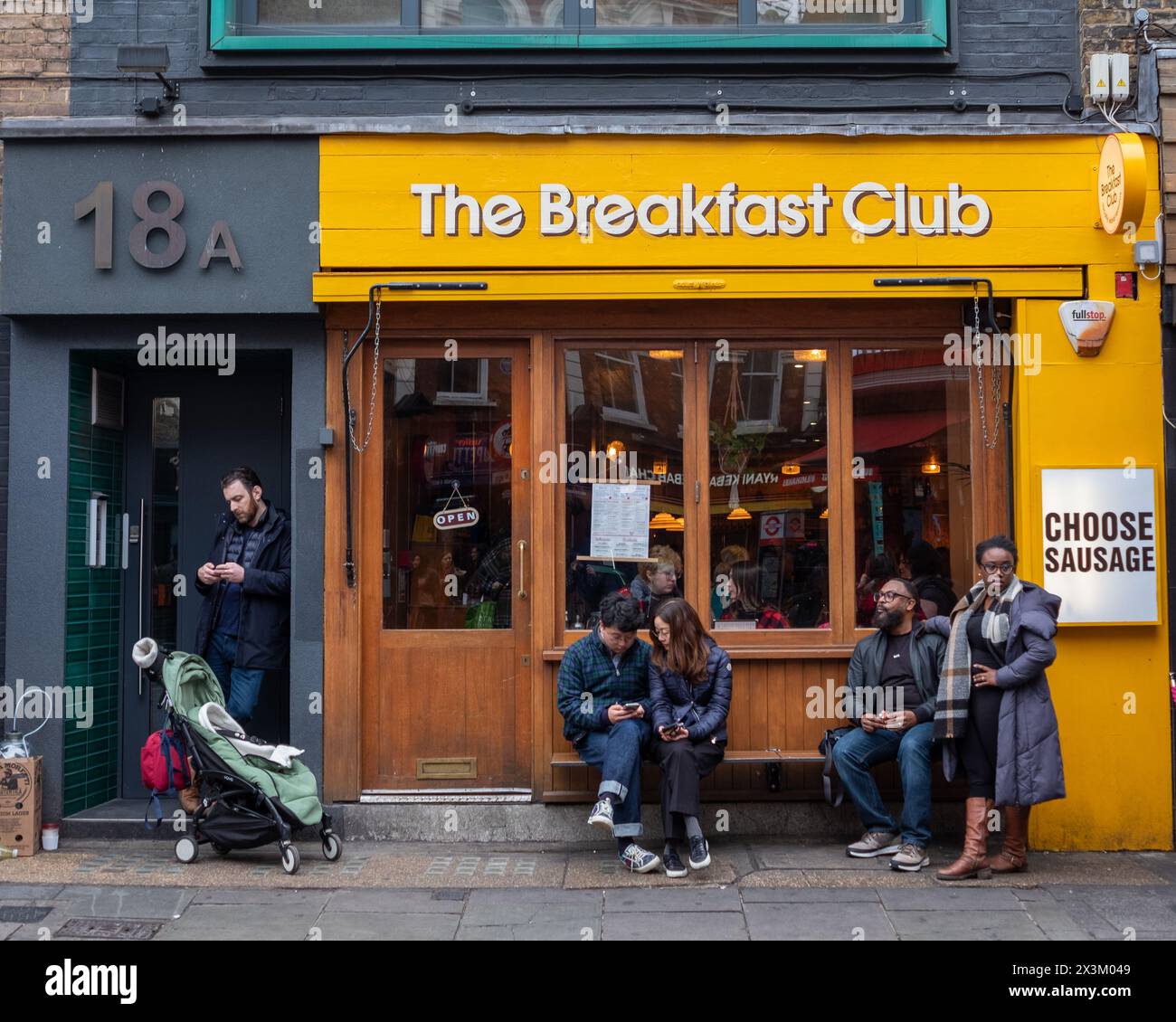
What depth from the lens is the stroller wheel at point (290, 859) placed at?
22.0 ft

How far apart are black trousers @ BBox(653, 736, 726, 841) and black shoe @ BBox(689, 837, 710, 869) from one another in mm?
102

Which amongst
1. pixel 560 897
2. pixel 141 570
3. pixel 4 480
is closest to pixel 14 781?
pixel 141 570

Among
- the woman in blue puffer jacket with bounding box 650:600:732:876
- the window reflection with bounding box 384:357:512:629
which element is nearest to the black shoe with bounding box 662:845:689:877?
the woman in blue puffer jacket with bounding box 650:600:732:876

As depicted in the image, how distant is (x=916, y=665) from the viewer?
273 inches

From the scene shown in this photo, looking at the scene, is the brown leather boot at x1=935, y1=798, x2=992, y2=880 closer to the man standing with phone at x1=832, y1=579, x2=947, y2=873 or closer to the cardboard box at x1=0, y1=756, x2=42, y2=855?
the man standing with phone at x1=832, y1=579, x2=947, y2=873

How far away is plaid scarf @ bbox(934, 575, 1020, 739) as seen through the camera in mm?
6566

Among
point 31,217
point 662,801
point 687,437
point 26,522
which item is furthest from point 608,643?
point 31,217

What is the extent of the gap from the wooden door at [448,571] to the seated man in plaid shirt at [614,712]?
28.7 inches

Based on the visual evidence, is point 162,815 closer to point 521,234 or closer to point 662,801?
point 662,801

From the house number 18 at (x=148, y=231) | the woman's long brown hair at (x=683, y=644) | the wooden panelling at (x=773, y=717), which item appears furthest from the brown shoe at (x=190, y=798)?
the house number 18 at (x=148, y=231)

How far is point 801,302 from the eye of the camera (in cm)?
757

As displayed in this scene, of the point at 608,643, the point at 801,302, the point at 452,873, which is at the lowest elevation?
the point at 452,873

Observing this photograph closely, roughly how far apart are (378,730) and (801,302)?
3.69 m

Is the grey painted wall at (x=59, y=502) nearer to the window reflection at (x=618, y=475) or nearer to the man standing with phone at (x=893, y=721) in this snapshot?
the window reflection at (x=618, y=475)
